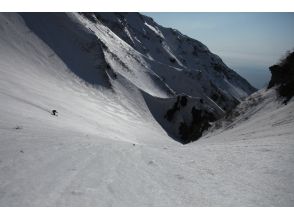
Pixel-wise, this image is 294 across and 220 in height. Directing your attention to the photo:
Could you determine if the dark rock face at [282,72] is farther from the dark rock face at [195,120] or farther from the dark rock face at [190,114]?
the dark rock face at [190,114]

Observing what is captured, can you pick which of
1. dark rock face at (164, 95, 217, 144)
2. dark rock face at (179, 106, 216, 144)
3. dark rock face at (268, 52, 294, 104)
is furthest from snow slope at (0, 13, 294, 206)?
dark rock face at (164, 95, 217, 144)

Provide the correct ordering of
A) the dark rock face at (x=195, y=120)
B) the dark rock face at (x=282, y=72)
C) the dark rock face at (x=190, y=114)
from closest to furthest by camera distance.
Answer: the dark rock face at (x=282, y=72) < the dark rock face at (x=195, y=120) < the dark rock face at (x=190, y=114)

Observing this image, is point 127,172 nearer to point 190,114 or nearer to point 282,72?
point 282,72

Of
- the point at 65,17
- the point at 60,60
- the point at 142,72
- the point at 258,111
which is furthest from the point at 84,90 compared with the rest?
the point at 142,72

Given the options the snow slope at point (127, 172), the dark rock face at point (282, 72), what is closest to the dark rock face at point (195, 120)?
the dark rock face at point (282, 72)

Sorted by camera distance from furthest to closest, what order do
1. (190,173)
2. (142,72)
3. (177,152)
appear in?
(142,72) < (177,152) < (190,173)

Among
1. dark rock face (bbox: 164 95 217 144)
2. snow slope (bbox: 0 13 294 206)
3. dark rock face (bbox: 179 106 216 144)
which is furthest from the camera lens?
dark rock face (bbox: 164 95 217 144)

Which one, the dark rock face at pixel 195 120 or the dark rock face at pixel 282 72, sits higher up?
the dark rock face at pixel 282 72

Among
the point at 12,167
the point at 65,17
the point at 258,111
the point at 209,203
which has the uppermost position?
the point at 65,17

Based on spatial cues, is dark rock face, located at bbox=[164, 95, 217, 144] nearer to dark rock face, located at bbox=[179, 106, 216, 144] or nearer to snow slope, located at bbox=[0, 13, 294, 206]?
dark rock face, located at bbox=[179, 106, 216, 144]

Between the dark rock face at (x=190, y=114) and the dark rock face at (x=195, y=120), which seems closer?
the dark rock face at (x=195, y=120)

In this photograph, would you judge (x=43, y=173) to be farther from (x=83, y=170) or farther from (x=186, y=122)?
→ (x=186, y=122)
